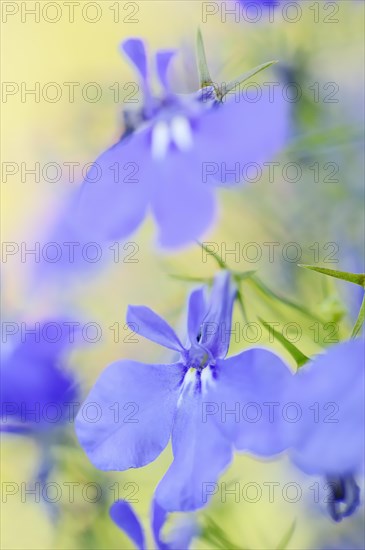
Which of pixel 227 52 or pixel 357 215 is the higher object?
pixel 227 52

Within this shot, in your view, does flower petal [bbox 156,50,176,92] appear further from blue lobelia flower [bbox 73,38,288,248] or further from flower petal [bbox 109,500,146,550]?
flower petal [bbox 109,500,146,550]

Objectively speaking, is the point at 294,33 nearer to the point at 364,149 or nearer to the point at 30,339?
the point at 364,149

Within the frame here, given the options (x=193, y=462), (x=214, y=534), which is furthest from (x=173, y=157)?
(x=214, y=534)

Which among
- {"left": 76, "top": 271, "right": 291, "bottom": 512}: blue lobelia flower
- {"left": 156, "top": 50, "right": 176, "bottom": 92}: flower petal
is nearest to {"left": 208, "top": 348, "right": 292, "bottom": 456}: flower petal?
{"left": 76, "top": 271, "right": 291, "bottom": 512}: blue lobelia flower

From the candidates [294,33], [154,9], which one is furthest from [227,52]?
[154,9]

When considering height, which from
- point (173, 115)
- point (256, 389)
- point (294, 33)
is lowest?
point (256, 389)

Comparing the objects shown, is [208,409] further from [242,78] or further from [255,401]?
[242,78]
